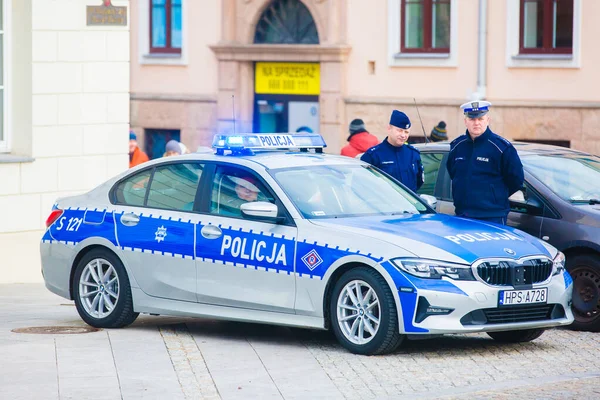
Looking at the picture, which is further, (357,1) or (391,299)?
(357,1)

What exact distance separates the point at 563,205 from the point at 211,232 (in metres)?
3.04

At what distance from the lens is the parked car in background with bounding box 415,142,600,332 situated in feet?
37.6

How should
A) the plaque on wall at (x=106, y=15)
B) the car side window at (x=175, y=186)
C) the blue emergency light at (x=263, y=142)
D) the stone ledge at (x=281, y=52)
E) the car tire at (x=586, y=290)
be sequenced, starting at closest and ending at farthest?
the car side window at (x=175, y=186), the blue emergency light at (x=263, y=142), the car tire at (x=586, y=290), the plaque on wall at (x=106, y=15), the stone ledge at (x=281, y=52)

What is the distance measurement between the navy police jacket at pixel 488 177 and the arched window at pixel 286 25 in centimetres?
1813

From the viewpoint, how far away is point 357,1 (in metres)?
28.3

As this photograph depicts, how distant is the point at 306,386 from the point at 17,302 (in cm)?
571

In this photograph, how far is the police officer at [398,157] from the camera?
11953 millimetres

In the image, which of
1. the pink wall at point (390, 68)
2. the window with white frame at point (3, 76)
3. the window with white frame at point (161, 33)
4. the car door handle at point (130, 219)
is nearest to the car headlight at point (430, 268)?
the car door handle at point (130, 219)

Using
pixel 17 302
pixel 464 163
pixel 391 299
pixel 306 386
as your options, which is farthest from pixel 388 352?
pixel 17 302

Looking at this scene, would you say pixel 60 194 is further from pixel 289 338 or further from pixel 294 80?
pixel 294 80

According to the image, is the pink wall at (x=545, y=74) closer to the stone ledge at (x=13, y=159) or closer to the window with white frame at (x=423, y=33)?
the window with white frame at (x=423, y=33)

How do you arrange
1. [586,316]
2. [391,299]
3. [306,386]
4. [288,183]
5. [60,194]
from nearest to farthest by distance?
[306,386]
[391,299]
[288,183]
[586,316]
[60,194]

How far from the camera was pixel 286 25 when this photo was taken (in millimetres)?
29891

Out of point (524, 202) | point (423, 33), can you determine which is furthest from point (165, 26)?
point (524, 202)
